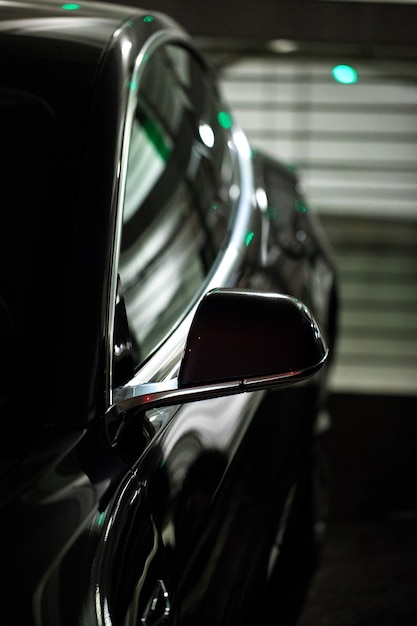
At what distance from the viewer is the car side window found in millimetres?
1790

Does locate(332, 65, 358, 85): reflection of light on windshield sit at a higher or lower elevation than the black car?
lower

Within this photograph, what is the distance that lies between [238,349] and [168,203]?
2.58ft

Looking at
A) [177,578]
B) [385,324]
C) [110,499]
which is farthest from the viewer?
[385,324]

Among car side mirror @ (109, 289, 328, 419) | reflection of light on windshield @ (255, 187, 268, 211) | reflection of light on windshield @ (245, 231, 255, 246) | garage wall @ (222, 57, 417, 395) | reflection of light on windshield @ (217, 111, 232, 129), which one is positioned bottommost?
garage wall @ (222, 57, 417, 395)

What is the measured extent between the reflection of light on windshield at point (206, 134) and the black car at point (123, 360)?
267mm

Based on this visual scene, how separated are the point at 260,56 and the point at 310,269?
409cm

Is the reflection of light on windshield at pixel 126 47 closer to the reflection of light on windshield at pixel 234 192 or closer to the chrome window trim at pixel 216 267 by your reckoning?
the chrome window trim at pixel 216 267

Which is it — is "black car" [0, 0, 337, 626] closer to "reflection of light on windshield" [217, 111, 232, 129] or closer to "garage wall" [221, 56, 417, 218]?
"reflection of light on windshield" [217, 111, 232, 129]

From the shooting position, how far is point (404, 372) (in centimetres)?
702

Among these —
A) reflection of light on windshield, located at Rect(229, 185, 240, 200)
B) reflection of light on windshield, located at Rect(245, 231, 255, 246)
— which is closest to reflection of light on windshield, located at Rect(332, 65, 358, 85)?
reflection of light on windshield, located at Rect(229, 185, 240, 200)

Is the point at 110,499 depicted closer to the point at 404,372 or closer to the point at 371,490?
the point at 371,490

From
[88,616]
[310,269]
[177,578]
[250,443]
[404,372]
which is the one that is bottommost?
[404,372]

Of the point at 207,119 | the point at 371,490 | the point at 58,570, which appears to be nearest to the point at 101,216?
the point at 58,570

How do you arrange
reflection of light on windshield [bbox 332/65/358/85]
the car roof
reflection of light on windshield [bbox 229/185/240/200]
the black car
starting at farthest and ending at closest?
reflection of light on windshield [bbox 332/65/358/85] < reflection of light on windshield [bbox 229/185/240/200] < the car roof < the black car
